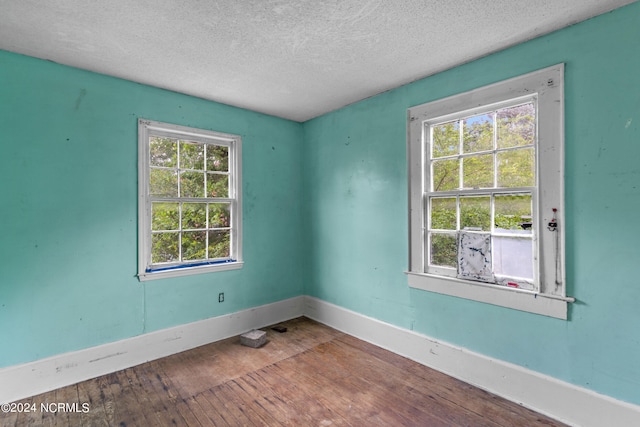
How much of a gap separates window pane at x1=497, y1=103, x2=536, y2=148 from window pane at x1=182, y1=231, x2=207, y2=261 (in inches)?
119

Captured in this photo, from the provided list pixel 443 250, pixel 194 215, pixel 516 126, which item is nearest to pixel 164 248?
pixel 194 215

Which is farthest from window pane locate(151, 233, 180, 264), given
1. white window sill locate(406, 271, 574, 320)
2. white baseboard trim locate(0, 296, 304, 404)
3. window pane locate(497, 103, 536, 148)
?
window pane locate(497, 103, 536, 148)

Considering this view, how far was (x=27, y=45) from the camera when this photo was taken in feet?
7.34

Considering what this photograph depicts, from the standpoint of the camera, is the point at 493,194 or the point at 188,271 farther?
the point at 188,271

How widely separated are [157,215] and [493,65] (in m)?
3.32

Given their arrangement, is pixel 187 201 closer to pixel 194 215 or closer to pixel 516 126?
pixel 194 215

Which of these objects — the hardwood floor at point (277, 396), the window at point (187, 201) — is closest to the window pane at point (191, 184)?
the window at point (187, 201)

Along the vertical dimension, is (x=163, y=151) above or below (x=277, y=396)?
above

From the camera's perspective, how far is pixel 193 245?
3.31 metres

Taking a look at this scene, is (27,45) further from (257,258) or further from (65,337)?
(257,258)

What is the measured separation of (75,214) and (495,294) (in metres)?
3.52

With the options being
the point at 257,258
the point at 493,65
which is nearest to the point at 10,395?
the point at 257,258

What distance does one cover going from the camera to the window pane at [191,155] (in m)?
3.26

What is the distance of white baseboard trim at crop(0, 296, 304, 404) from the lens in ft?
7.63
